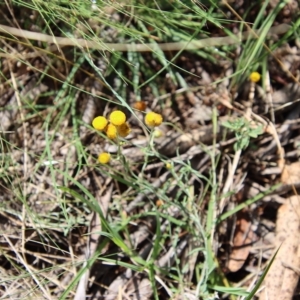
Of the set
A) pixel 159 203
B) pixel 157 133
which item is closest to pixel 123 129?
pixel 157 133

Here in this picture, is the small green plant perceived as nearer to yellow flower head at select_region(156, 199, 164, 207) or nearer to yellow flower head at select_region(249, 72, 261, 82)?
yellow flower head at select_region(249, 72, 261, 82)

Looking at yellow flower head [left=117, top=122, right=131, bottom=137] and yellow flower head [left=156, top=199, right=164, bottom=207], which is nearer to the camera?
yellow flower head [left=117, top=122, right=131, bottom=137]

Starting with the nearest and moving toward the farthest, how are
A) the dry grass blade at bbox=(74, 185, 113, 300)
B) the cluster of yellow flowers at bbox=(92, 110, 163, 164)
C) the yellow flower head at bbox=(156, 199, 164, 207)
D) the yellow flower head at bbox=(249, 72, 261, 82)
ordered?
1. the cluster of yellow flowers at bbox=(92, 110, 163, 164)
2. the dry grass blade at bbox=(74, 185, 113, 300)
3. the yellow flower head at bbox=(156, 199, 164, 207)
4. the yellow flower head at bbox=(249, 72, 261, 82)

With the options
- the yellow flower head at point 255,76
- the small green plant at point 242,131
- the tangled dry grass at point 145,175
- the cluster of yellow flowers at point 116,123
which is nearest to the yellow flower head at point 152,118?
the cluster of yellow flowers at point 116,123

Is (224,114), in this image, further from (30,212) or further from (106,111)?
(30,212)

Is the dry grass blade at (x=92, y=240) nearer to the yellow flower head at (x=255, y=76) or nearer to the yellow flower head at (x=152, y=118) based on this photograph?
the yellow flower head at (x=152, y=118)

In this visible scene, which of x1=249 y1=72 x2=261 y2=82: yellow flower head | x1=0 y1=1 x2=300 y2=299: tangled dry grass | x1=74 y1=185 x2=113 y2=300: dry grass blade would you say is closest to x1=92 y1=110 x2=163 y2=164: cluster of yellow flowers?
x1=0 y1=1 x2=300 y2=299: tangled dry grass

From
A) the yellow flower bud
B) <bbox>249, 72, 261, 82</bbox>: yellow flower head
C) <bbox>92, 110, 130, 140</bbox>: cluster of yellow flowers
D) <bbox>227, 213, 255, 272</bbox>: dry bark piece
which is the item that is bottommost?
<bbox>227, 213, 255, 272</bbox>: dry bark piece
